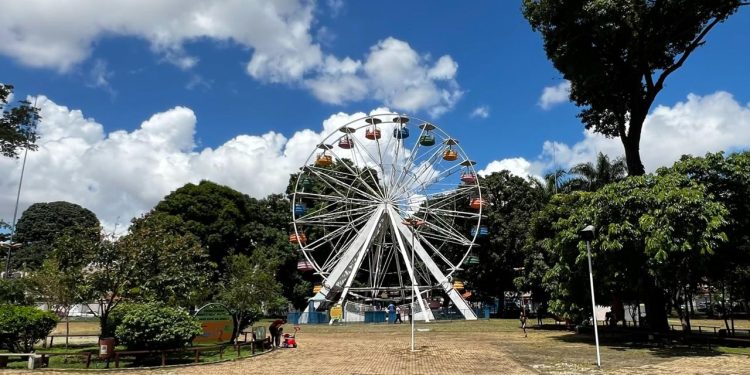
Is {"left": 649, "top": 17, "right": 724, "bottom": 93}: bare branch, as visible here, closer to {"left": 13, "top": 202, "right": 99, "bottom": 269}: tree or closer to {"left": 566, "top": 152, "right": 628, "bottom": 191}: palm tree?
{"left": 566, "top": 152, "right": 628, "bottom": 191}: palm tree

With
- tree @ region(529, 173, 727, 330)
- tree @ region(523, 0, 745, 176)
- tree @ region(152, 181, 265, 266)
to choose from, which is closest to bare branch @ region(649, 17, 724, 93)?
tree @ region(523, 0, 745, 176)

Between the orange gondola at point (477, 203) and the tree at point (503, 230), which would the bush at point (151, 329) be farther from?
the tree at point (503, 230)

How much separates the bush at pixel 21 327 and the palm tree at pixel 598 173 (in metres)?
37.4

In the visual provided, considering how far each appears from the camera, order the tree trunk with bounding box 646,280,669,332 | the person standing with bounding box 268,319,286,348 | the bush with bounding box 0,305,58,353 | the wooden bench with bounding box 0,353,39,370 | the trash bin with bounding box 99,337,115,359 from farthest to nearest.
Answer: the tree trunk with bounding box 646,280,669,332 → the person standing with bounding box 268,319,286,348 → the bush with bounding box 0,305,58,353 → the trash bin with bounding box 99,337,115,359 → the wooden bench with bounding box 0,353,39,370

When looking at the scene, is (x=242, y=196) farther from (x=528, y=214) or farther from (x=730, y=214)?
(x=730, y=214)

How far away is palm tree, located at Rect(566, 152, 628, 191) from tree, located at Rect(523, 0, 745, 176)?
15.1 metres

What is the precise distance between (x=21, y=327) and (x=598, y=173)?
130 ft

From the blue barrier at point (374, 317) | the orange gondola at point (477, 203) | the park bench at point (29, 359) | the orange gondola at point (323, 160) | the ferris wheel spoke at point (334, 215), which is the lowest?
the blue barrier at point (374, 317)

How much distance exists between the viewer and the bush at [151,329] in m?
16.7

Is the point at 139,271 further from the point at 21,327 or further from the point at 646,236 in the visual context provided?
the point at 646,236

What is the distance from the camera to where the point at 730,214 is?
70.1 ft

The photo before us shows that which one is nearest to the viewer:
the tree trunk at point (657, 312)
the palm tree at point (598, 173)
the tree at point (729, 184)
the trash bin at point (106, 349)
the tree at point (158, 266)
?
the trash bin at point (106, 349)

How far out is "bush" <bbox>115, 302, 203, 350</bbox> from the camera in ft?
54.7

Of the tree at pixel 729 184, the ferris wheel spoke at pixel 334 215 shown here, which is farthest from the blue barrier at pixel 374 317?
the tree at pixel 729 184
